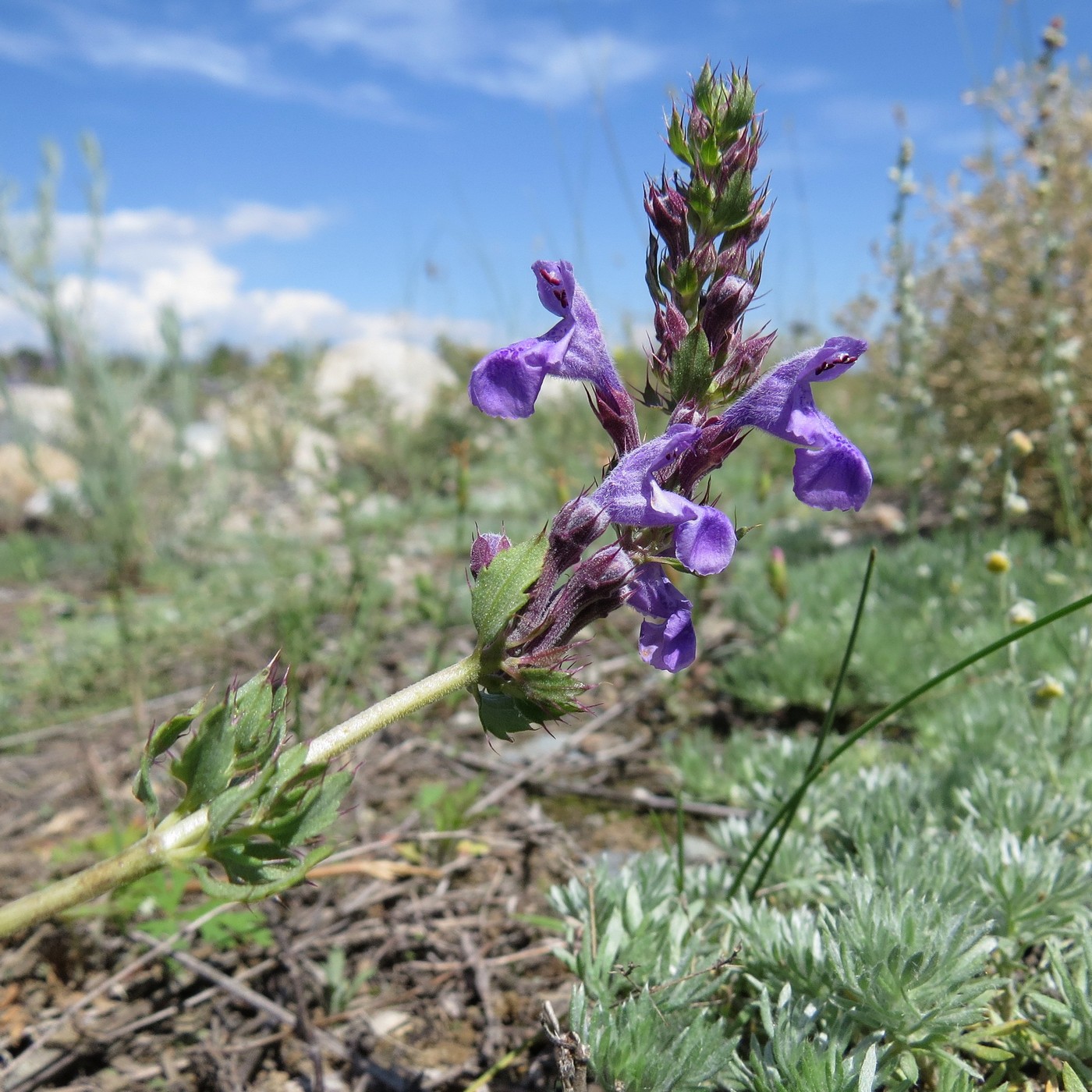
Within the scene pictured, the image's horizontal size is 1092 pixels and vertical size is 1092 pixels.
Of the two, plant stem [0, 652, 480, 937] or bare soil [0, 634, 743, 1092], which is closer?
plant stem [0, 652, 480, 937]

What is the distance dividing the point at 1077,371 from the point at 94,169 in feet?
29.3

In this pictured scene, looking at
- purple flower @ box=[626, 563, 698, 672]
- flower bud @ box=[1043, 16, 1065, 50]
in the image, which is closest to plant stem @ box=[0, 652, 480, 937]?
purple flower @ box=[626, 563, 698, 672]

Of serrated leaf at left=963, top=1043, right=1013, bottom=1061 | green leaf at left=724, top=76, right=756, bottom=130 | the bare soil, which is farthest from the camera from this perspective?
the bare soil

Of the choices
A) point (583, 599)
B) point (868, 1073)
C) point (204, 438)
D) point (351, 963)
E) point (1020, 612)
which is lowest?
point (351, 963)

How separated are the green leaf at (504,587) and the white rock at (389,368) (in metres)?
13.4

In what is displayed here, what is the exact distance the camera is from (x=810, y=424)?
122 centimetres

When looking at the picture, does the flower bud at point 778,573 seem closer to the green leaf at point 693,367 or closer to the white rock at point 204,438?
the green leaf at point 693,367

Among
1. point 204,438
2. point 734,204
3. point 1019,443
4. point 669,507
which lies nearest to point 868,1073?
point 669,507

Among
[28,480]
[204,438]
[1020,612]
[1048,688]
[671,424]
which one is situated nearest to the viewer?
[671,424]

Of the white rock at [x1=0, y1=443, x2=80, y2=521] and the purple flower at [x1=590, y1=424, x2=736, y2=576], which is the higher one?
the white rock at [x1=0, y1=443, x2=80, y2=521]

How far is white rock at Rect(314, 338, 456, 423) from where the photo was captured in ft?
50.6

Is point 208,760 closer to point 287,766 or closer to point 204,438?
point 287,766

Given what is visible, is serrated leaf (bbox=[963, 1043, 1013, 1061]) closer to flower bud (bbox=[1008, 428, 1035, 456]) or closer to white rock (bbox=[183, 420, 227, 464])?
flower bud (bbox=[1008, 428, 1035, 456])

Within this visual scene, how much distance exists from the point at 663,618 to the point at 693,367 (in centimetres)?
39
